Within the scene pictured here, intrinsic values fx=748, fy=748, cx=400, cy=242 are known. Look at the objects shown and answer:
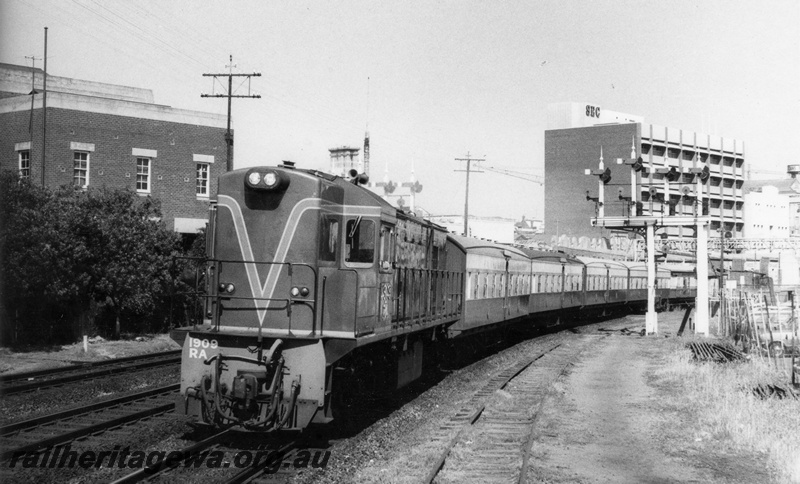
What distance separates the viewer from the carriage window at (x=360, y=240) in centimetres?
1117

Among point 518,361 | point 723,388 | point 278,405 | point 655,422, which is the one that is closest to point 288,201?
point 278,405

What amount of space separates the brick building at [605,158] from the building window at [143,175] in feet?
226

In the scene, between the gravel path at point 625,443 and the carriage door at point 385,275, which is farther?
the carriage door at point 385,275

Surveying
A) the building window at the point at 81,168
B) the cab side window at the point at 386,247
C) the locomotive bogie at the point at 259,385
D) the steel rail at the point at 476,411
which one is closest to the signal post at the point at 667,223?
the steel rail at the point at 476,411

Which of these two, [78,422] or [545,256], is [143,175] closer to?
[545,256]

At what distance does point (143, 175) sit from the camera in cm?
3494

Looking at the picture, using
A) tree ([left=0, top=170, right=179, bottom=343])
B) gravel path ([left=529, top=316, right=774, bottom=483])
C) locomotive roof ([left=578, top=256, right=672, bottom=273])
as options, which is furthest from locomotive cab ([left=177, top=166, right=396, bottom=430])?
locomotive roof ([left=578, top=256, right=672, bottom=273])

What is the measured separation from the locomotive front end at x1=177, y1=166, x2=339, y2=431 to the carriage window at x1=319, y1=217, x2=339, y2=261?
66 millimetres

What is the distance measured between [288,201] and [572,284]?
27.2 meters

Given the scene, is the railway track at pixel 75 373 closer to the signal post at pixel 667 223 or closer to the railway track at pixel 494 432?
the railway track at pixel 494 432

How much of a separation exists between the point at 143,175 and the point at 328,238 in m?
26.6

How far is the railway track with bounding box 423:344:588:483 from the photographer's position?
9.73 m

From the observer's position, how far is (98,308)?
26250mm

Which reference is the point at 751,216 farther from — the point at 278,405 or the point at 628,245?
the point at 278,405
